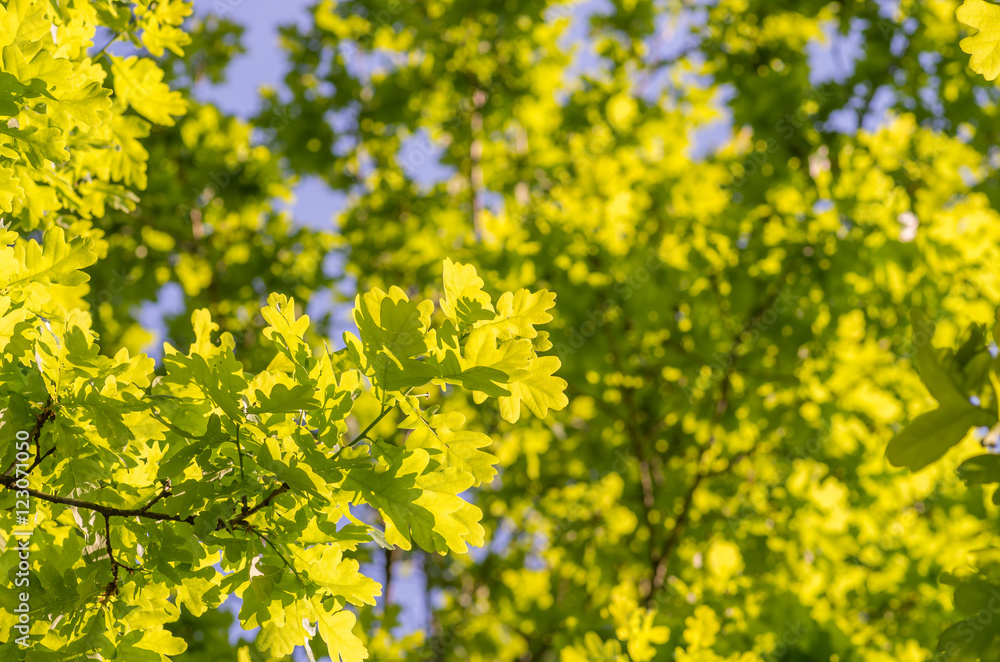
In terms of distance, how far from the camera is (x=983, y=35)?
1.49 metres

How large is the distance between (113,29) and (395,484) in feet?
5.93

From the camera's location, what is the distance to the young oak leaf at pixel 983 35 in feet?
4.84

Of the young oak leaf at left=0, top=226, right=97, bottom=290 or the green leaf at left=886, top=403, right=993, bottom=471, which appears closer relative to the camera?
the green leaf at left=886, top=403, right=993, bottom=471

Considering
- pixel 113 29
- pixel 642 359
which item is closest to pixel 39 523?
pixel 113 29

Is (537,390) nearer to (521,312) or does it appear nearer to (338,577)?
(521,312)

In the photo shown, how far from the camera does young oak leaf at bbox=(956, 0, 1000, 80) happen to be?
4.84ft

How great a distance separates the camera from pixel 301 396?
57.0 inches

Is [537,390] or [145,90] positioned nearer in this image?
[537,390]

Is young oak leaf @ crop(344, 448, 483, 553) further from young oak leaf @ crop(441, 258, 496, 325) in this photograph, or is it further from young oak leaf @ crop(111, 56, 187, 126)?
young oak leaf @ crop(111, 56, 187, 126)

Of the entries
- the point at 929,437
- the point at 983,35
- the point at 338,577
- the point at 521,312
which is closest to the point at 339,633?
the point at 338,577

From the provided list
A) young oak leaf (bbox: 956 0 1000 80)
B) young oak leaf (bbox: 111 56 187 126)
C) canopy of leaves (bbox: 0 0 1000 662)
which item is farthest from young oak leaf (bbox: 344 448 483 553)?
young oak leaf (bbox: 111 56 187 126)

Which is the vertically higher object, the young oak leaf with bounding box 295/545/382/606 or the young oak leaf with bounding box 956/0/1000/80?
the young oak leaf with bounding box 956/0/1000/80

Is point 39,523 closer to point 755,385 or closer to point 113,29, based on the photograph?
point 113,29

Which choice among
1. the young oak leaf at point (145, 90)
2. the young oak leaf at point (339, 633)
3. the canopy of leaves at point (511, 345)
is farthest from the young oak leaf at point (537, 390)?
the young oak leaf at point (145, 90)
